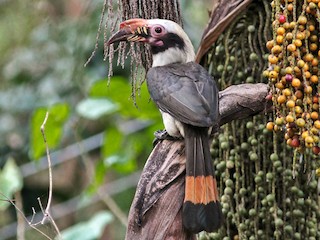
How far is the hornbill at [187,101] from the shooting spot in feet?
8.04

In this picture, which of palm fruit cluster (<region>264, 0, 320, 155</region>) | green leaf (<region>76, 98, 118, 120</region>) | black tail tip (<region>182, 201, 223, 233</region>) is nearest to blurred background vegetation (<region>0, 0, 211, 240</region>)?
green leaf (<region>76, 98, 118, 120</region>)

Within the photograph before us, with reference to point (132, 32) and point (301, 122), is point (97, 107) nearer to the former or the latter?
point (132, 32)

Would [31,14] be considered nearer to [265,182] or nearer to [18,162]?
[18,162]

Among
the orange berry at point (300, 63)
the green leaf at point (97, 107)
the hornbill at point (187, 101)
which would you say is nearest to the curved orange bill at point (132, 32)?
the hornbill at point (187, 101)

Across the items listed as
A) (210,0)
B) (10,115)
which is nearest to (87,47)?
(10,115)

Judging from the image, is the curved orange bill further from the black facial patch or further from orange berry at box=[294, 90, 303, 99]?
orange berry at box=[294, 90, 303, 99]

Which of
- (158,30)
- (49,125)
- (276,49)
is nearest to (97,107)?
(49,125)

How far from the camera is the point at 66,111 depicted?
11.9 ft

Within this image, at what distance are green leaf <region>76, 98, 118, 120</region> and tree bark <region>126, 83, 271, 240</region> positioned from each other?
3.37 feet

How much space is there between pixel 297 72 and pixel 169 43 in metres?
0.69

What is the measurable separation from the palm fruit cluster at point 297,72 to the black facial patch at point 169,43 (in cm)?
55

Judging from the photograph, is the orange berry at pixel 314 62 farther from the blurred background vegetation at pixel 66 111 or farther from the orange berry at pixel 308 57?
the blurred background vegetation at pixel 66 111

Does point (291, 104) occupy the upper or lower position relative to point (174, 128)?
upper

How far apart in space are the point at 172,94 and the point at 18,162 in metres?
2.66
